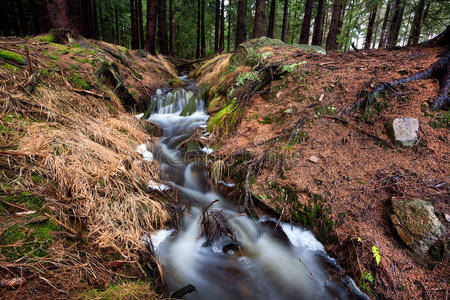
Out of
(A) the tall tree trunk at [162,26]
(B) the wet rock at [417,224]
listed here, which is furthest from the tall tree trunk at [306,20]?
(B) the wet rock at [417,224]

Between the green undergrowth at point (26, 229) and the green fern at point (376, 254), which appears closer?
the green undergrowth at point (26, 229)

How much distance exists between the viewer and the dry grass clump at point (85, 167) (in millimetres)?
2469

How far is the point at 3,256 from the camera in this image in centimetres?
157

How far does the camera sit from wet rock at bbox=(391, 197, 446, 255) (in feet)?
7.44

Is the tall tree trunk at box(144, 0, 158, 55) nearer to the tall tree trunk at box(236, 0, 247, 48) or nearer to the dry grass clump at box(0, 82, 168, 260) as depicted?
the tall tree trunk at box(236, 0, 247, 48)

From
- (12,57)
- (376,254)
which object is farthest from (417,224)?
(12,57)

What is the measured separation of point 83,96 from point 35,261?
13.8ft

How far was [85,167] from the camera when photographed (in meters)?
2.95

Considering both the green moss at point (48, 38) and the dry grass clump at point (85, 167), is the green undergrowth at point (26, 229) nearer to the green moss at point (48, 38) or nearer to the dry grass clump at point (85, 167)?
the dry grass clump at point (85, 167)

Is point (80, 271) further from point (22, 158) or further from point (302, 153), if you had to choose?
point (302, 153)

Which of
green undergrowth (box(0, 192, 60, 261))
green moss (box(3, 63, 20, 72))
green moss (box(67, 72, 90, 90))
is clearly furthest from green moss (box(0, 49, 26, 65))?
green undergrowth (box(0, 192, 60, 261))

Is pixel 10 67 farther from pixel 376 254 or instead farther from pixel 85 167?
pixel 376 254

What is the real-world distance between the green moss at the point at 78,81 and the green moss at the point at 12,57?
2.72 feet

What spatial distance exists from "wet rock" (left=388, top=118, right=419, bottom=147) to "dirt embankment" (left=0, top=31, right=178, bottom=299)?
3660 mm
